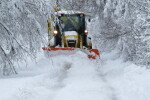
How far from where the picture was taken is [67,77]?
364 inches

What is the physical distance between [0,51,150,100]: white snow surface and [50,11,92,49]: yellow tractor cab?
59.2 inches

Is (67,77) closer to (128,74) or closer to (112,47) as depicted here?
(128,74)

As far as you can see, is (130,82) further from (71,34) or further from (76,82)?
(71,34)

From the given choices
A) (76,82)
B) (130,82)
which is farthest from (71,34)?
(130,82)

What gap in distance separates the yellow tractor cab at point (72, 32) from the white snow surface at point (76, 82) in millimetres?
1505

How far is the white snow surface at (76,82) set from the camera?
6.48 metres

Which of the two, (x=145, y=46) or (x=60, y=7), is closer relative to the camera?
(x=60, y=7)

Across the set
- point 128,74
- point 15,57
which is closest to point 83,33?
point 128,74

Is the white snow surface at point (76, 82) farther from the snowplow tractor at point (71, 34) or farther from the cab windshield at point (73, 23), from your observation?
the cab windshield at point (73, 23)

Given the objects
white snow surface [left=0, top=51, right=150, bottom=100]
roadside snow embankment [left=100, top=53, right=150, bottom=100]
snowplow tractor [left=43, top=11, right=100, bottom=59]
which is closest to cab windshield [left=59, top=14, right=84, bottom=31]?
snowplow tractor [left=43, top=11, right=100, bottom=59]

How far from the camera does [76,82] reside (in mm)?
8391

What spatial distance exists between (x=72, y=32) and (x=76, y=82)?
15.6 feet

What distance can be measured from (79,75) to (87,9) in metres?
9.46

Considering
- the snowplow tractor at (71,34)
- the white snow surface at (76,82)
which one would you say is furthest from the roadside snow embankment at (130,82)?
the snowplow tractor at (71,34)
